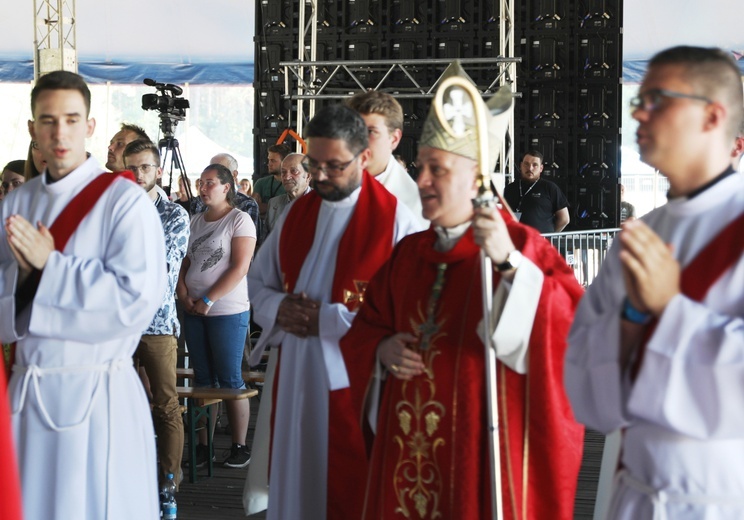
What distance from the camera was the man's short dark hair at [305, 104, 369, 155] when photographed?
3.66m

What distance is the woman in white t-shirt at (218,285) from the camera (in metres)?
6.11

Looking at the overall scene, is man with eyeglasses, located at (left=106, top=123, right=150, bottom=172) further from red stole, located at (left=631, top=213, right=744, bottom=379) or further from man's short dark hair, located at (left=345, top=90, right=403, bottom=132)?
red stole, located at (left=631, top=213, right=744, bottom=379)

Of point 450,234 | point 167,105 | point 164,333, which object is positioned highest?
point 167,105

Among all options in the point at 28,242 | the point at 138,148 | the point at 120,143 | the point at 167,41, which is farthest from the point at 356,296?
the point at 167,41

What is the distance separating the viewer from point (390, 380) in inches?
127

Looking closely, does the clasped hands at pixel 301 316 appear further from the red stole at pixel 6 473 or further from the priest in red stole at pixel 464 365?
the red stole at pixel 6 473

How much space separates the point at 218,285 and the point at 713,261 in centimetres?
427

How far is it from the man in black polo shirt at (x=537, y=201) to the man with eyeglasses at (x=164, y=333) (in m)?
4.93

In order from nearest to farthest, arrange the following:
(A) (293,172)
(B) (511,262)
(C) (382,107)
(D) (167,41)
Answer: (B) (511,262) → (C) (382,107) → (A) (293,172) → (D) (167,41)

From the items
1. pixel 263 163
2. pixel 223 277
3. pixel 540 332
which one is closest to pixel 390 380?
pixel 540 332

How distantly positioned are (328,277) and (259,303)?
308mm

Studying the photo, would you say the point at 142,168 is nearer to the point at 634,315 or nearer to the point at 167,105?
the point at 167,105

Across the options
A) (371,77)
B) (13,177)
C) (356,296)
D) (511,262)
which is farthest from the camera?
(371,77)

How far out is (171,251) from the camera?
17.8 ft
